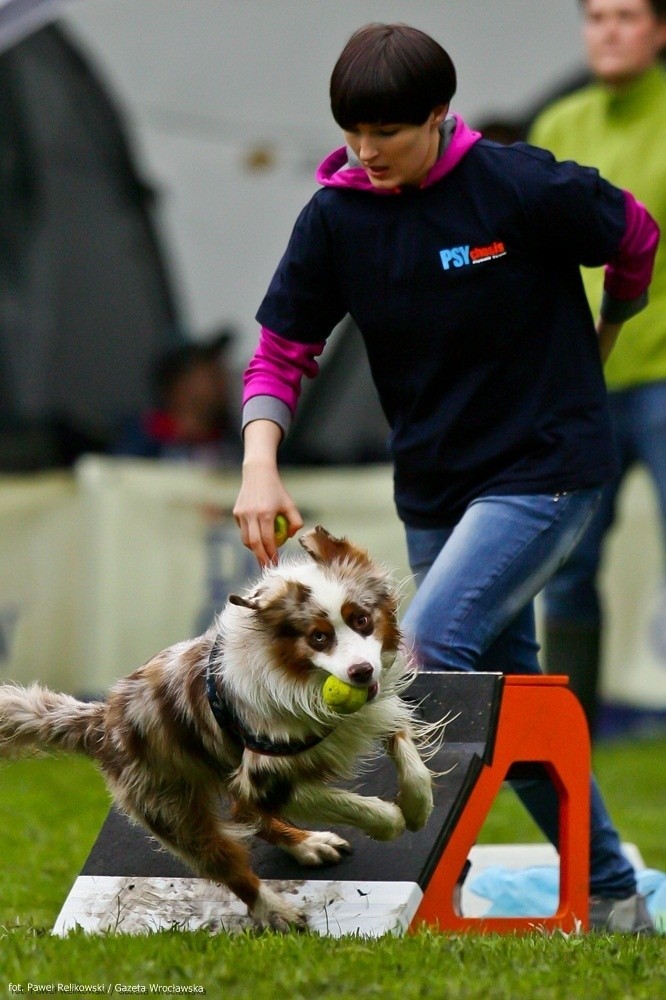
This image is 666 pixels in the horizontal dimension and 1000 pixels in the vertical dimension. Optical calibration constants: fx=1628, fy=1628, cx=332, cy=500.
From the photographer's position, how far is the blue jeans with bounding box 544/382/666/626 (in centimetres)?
587

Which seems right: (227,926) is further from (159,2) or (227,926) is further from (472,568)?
(159,2)

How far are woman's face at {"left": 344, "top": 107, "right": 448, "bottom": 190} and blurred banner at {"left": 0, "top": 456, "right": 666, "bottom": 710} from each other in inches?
193

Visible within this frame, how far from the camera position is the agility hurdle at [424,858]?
11.8 feet

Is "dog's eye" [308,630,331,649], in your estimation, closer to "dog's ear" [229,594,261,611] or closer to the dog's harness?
"dog's ear" [229,594,261,611]

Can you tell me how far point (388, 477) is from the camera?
28.8 ft

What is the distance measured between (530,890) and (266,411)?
1.64 metres

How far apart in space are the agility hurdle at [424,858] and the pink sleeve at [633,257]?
0.98 m

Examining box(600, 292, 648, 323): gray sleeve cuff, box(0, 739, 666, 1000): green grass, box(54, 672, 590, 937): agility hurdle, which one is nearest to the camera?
box(0, 739, 666, 1000): green grass

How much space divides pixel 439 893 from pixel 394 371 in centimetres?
123

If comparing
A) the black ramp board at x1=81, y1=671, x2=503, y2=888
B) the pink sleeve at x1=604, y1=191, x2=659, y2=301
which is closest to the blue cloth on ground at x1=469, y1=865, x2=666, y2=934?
the black ramp board at x1=81, y1=671, x2=503, y2=888

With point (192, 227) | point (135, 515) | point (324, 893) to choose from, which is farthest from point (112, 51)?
point (324, 893)

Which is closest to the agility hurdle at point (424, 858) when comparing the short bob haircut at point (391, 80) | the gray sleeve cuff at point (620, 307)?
the gray sleeve cuff at point (620, 307)

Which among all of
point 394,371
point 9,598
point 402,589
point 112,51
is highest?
point 112,51

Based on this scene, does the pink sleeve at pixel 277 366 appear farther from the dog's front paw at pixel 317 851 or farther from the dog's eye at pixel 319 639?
the dog's front paw at pixel 317 851
